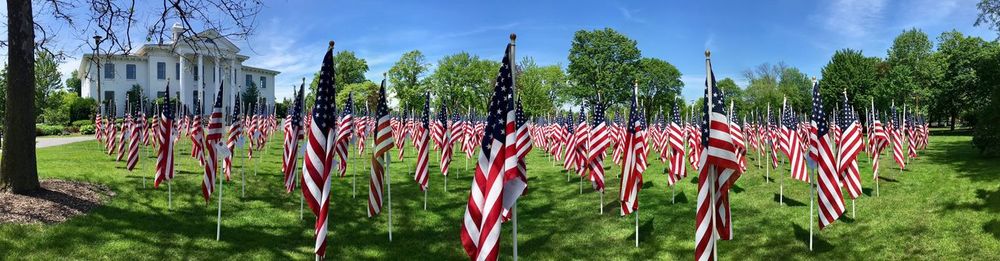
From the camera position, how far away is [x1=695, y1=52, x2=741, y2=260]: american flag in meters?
6.77

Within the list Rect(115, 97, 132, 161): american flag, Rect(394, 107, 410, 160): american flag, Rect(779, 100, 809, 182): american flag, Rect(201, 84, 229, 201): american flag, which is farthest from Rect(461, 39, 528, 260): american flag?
Rect(115, 97, 132, 161): american flag

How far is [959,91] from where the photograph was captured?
47.4m

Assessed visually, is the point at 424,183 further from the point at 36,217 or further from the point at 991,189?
the point at 991,189

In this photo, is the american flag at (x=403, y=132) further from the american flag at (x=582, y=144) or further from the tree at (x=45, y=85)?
the tree at (x=45, y=85)

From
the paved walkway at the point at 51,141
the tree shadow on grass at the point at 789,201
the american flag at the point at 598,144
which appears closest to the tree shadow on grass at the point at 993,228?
the tree shadow on grass at the point at 789,201

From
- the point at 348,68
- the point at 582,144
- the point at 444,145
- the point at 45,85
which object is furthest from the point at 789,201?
the point at 348,68

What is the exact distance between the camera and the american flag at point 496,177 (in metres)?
5.89

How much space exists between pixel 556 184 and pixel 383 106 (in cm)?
1013

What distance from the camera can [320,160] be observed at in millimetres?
7887

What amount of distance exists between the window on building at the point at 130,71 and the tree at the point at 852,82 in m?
77.9

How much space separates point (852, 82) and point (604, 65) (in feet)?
84.3

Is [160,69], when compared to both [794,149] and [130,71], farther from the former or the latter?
[794,149]

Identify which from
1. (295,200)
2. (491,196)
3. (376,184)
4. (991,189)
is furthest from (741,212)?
(295,200)

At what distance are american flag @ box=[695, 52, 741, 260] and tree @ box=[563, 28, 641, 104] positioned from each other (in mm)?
60477
